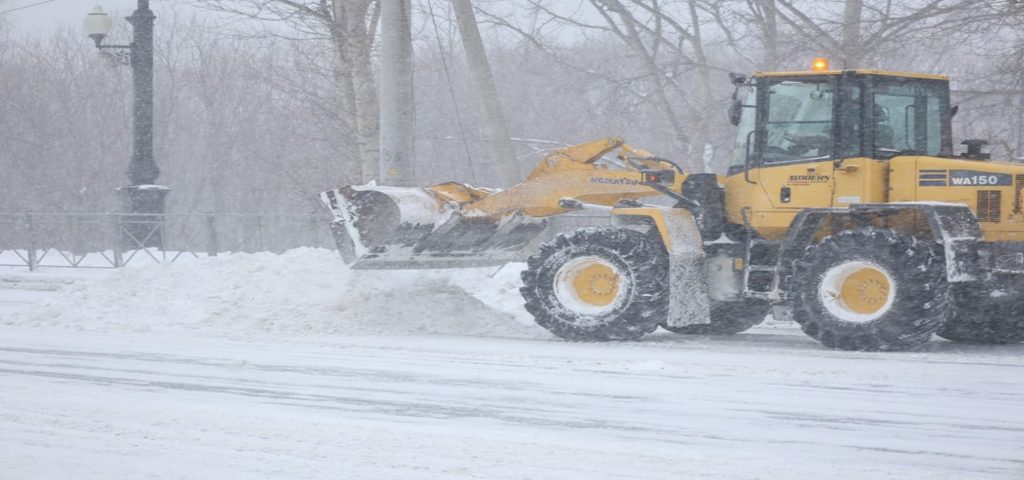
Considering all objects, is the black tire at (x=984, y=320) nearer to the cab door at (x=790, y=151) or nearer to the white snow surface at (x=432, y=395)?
the white snow surface at (x=432, y=395)

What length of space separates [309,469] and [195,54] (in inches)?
1670

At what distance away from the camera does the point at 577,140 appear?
130ft

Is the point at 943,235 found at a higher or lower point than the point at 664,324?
higher

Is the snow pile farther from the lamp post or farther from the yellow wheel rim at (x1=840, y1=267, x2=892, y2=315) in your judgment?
the lamp post

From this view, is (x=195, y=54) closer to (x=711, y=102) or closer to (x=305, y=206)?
(x=305, y=206)

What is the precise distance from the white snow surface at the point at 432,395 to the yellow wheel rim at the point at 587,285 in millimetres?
475

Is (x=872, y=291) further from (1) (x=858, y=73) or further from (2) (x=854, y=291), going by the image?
(1) (x=858, y=73)

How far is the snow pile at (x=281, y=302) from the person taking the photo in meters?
12.6

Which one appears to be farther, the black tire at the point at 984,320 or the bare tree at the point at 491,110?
the bare tree at the point at 491,110

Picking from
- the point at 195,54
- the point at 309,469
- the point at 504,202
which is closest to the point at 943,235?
the point at 504,202

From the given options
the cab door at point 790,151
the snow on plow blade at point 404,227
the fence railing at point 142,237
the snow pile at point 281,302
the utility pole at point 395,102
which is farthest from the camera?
the fence railing at point 142,237

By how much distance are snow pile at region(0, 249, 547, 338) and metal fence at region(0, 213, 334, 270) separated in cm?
816

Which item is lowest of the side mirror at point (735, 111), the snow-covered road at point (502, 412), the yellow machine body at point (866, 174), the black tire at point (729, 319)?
the snow-covered road at point (502, 412)

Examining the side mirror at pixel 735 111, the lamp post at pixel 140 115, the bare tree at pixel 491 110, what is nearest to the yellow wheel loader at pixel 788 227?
the side mirror at pixel 735 111
